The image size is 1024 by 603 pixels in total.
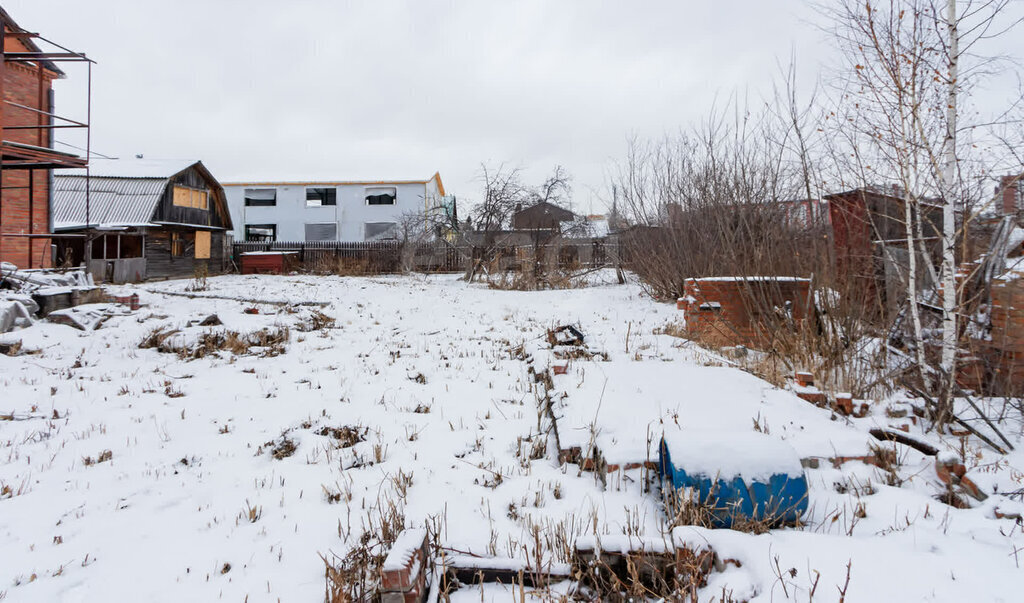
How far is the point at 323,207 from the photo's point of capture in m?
37.2

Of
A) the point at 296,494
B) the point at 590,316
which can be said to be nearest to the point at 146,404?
the point at 296,494

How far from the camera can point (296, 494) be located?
106 inches

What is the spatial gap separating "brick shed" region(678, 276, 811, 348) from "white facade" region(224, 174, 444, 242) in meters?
31.8

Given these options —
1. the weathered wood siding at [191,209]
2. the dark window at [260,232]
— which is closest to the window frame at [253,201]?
the dark window at [260,232]

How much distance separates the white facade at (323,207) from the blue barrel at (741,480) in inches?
1407

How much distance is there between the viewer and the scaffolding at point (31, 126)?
9523mm

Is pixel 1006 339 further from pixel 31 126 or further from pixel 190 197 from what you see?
pixel 190 197

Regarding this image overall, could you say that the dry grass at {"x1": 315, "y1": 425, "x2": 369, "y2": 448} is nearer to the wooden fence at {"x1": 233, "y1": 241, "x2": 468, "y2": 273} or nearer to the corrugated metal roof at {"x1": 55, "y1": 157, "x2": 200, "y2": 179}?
the wooden fence at {"x1": 233, "y1": 241, "x2": 468, "y2": 273}

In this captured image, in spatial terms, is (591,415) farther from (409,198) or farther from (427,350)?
(409,198)

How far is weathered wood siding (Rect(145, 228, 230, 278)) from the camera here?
21.6m

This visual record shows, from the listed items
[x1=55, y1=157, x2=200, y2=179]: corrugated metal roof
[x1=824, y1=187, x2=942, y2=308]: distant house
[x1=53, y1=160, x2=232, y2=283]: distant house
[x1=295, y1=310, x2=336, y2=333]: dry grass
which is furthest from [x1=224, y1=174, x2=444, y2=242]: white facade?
[x1=824, y1=187, x2=942, y2=308]: distant house

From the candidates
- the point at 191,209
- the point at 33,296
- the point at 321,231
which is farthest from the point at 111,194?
the point at 33,296

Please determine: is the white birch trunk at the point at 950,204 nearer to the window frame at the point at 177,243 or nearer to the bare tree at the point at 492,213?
the bare tree at the point at 492,213

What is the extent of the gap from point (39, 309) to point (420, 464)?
8.83 metres
